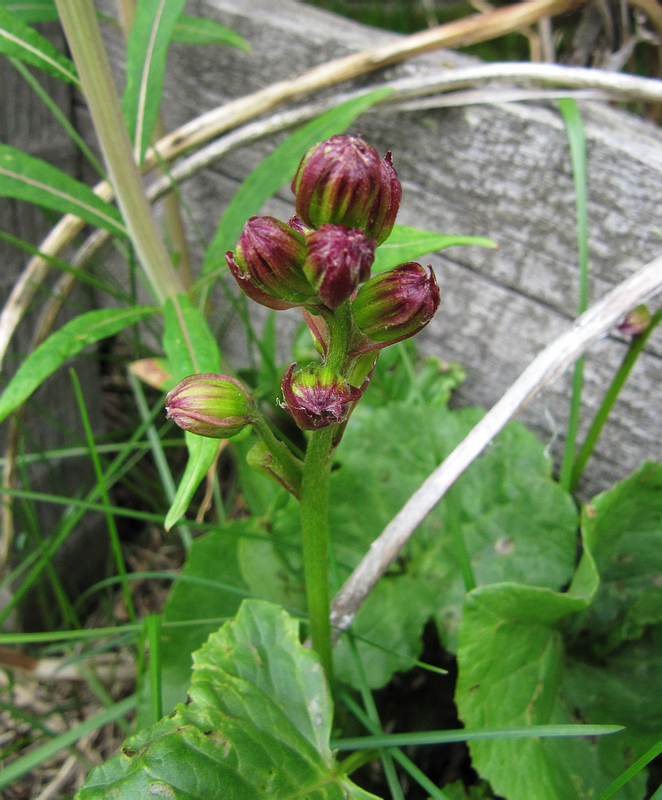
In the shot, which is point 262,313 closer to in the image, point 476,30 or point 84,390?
point 84,390

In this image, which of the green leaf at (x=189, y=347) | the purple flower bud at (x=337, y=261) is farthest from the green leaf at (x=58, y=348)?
the purple flower bud at (x=337, y=261)

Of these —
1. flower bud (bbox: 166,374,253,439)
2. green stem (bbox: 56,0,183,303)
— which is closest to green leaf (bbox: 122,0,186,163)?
green stem (bbox: 56,0,183,303)

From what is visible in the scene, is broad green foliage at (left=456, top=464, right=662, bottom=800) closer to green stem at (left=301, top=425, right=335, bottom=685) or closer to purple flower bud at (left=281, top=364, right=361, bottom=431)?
green stem at (left=301, top=425, right=335, bottom=685)

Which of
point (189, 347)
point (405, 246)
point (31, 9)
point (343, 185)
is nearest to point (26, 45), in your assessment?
point (31, 9)

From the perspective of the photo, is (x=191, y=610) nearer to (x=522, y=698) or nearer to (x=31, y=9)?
(x=522, y=698)

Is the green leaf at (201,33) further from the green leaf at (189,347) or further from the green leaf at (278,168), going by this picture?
the green leaf at (189,347)
